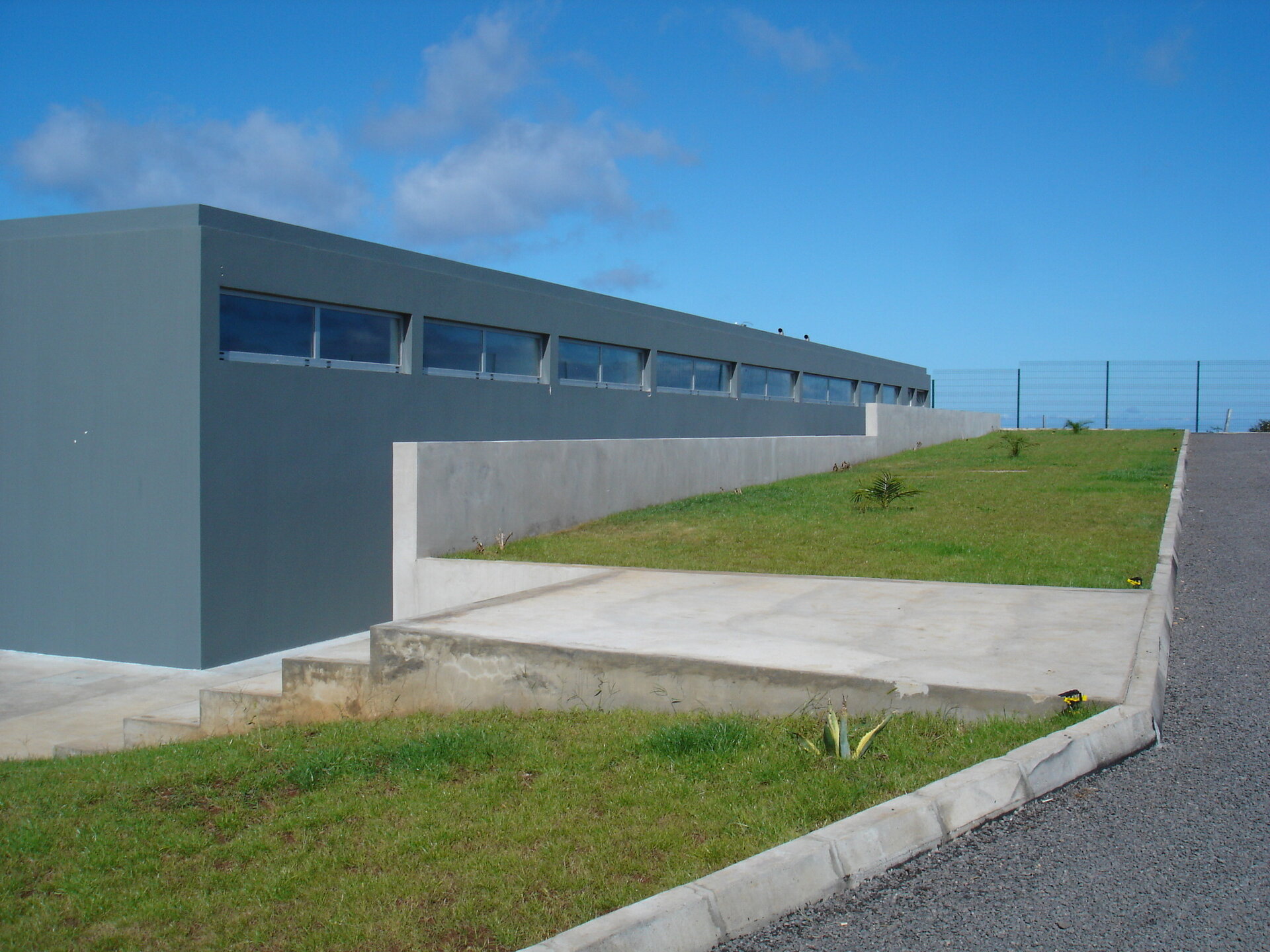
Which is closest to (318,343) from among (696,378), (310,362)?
(310,362)

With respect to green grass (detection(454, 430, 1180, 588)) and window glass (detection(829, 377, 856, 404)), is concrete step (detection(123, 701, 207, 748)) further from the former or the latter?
window glass (detection(829, 377, 856, 404))

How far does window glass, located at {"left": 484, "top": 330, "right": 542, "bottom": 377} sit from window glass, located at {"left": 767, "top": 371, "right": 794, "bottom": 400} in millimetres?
10600

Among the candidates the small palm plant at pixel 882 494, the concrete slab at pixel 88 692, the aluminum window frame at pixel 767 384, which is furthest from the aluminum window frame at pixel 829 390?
the concrete slab at pixel 88 692

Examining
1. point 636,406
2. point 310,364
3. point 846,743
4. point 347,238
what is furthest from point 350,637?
point 846,743

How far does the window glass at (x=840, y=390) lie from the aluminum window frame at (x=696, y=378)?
7.51m

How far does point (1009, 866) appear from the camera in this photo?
3.77m

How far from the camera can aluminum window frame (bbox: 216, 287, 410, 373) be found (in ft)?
42.0

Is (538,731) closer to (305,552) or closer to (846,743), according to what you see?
(846,743)

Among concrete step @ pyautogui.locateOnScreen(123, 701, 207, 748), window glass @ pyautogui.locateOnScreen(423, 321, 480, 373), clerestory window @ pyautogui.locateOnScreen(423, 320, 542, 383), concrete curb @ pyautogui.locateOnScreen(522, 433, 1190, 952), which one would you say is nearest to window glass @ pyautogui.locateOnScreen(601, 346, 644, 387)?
clerestory window @ pyautogui.locateOnScreen(423, 320, 542, 383)

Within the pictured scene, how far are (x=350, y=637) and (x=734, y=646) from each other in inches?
356

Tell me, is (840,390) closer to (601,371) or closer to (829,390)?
(829,390)

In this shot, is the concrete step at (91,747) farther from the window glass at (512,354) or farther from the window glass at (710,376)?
the window glass at (710,376)

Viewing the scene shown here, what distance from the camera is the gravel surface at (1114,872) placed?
3291mm

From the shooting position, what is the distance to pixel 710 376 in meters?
24.7
